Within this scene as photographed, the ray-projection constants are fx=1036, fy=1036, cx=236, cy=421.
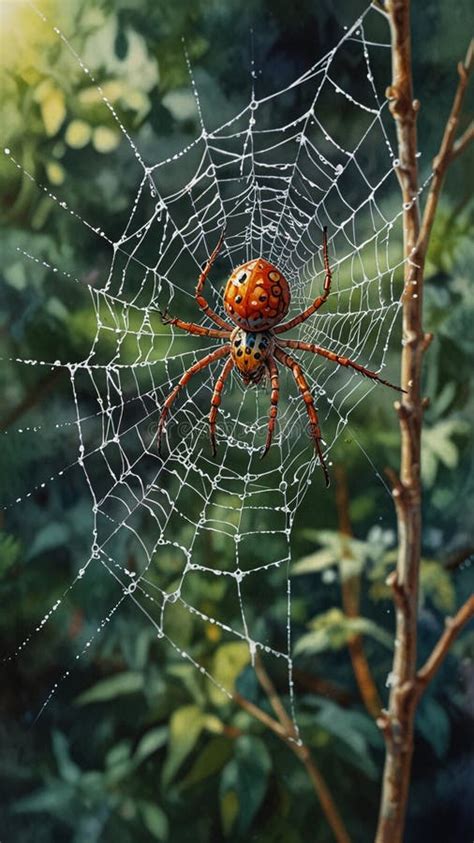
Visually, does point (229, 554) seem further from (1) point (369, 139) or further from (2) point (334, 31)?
(2) point (334, 31)

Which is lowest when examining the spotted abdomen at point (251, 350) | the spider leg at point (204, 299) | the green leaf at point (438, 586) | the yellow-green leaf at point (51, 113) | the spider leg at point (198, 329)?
the green leaf at point (438, 586)

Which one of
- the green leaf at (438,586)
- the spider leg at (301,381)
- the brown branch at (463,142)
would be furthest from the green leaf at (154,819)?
the brown branch at (463,142)

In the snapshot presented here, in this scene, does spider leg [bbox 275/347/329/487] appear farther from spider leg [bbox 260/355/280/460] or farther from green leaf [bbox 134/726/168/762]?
green leaf [bbox 134/726/168/762]

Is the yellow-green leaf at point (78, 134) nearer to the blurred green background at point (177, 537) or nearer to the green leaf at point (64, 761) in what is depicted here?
the blurred green background at point (177, 537)

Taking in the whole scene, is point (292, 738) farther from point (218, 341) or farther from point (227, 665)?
point (218, 341)

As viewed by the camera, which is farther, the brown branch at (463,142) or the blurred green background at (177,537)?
the blurred green background at (177,537)

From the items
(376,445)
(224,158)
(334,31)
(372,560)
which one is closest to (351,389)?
(376,445)
